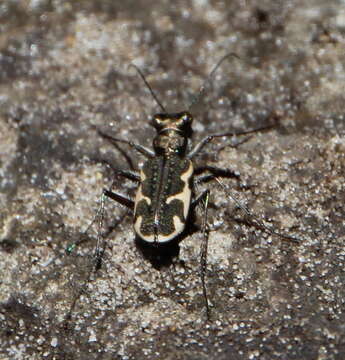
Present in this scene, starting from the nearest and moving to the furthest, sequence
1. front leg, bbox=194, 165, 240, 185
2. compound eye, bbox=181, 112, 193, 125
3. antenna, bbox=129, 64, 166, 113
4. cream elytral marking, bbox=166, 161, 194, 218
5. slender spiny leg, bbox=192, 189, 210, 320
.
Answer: slender spiny leg, bbox=192, 189, 210, 320
cream elytral marking, bbox=166, 161, 194, 218
front leg, bbox=194, 165, 240, 185
compound eye, bbox=181, 112, 193, 125
antenna, bbox=129, 64, 166, 113

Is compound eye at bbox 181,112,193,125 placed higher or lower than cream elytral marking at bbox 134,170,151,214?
higher

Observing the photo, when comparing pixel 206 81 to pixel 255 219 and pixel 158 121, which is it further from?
pixel 255 219

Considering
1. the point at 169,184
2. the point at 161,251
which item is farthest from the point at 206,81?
the point at 161,251

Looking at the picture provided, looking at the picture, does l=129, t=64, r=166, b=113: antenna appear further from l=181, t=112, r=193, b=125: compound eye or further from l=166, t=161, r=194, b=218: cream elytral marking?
l=166, t=161, r=194, b=218: cream elytral marking

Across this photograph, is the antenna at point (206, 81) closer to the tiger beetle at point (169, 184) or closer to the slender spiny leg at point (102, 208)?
the tiger beetle at point (169, 184)

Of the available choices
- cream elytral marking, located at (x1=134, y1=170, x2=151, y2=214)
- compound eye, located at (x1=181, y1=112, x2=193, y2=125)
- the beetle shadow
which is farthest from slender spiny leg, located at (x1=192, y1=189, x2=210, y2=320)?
compound eye, located at (x1=181, y1=112, x2=193, y2=125)

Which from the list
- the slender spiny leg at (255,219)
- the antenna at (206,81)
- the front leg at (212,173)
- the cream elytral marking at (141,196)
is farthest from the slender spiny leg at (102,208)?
the antenna at (206,81)
